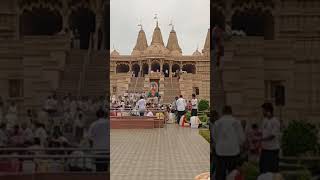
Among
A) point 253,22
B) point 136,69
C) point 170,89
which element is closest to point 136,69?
point 136,69

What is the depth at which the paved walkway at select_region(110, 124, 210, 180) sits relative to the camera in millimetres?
9906

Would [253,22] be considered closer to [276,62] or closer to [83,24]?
[276,62]

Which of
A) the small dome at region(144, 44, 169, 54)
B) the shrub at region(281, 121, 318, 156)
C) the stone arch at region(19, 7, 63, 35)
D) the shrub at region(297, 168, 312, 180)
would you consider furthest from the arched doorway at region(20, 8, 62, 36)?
the small dome at region(144, 44, 169, 54)

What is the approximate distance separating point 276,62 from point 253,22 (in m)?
0.55

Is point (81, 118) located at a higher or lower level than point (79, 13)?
lower

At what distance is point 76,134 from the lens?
6766 mm

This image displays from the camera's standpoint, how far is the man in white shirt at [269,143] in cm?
655

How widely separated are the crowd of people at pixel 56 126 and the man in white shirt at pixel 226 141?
130 centimetres

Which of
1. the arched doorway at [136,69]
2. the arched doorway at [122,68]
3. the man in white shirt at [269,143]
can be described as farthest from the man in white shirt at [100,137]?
the arched doorway at [136,69]

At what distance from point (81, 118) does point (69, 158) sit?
49 centimetres

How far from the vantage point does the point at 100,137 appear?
6664mm

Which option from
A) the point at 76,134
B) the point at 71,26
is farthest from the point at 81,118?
the point at 71,26

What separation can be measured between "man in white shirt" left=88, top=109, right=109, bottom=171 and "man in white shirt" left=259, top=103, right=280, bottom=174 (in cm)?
179

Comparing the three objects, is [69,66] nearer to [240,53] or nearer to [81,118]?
[81,118]
